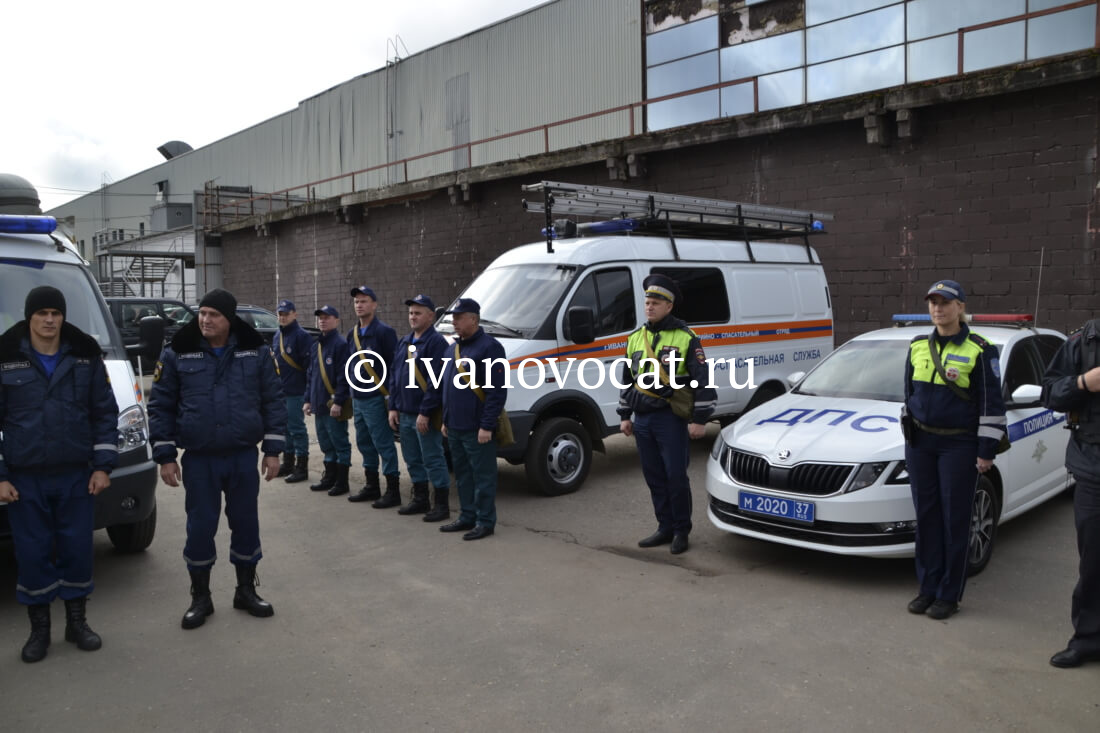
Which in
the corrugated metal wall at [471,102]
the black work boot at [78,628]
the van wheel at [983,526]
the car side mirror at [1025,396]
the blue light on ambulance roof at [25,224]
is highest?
the corrugated metal wall at [471,102]

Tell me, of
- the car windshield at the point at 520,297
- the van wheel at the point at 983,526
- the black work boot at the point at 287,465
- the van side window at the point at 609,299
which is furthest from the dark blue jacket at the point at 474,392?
the van wheel at the point at 983,526

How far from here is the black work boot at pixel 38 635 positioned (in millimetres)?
4094

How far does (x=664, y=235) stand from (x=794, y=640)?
5.66 metres

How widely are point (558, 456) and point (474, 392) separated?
5.07 feet

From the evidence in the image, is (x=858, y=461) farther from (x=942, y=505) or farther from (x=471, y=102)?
A: (x=471, y=102)

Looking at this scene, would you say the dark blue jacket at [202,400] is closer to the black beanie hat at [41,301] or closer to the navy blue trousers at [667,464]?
the black beanie hat at [41,301]

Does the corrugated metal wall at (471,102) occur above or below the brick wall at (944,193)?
above

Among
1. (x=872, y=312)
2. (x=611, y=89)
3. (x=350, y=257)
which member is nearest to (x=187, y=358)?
(x=872, y=312)

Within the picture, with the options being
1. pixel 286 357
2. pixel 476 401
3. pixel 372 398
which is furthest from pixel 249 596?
pixel 286 357

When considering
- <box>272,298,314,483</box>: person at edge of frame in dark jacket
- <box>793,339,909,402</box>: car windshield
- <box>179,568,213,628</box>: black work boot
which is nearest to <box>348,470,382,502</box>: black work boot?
<box>272,298,314,483</box>: person at edge of frame in dark jacket

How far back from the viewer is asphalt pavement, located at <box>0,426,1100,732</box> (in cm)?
348

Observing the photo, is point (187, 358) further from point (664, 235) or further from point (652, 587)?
point (664, 235)

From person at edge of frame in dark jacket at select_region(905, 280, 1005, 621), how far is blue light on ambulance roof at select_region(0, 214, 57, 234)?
5522 millimetres

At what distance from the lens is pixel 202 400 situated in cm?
444
